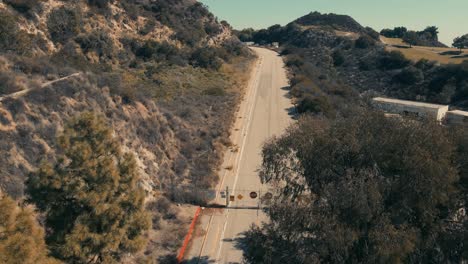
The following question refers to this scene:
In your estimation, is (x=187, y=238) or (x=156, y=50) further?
(x=156, y=50)

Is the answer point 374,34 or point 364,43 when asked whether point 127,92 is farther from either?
point 374,34

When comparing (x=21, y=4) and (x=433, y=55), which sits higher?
(x=21, y=4)

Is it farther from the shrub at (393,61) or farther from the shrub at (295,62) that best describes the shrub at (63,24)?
the shrub at (393,61)

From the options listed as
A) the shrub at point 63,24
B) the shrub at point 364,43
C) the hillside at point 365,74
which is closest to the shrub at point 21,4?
the shrub at point 63,24

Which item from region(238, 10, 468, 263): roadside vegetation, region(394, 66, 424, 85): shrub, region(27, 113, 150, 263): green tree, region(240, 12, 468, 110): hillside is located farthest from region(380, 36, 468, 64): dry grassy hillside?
region(27, 113, 150, 263): green tree

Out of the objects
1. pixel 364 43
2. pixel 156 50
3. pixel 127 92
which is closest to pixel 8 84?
pixel 127 92
